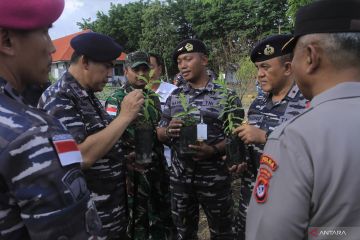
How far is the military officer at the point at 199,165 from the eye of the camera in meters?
3.48

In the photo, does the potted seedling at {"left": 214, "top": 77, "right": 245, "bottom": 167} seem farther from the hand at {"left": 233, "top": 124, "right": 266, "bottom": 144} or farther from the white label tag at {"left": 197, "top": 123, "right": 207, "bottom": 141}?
the white label tag at {"left": 197, "top": 123, "right": 207, "bottom": 141}

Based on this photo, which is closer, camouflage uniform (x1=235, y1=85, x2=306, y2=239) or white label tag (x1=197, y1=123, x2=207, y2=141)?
Answer: camouflage uniform (x1=235, y1=85, x2=306, y2=239)

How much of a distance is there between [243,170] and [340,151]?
1.97 m

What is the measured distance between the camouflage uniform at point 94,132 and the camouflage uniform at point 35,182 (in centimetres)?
126

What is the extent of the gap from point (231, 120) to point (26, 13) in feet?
7.61

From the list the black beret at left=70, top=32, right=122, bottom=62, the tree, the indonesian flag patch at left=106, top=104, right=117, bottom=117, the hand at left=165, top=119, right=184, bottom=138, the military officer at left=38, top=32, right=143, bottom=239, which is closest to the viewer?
the military officer at left=38, top=32, right=143, bottom=239

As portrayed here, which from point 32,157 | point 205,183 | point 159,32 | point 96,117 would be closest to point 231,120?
point 205,183

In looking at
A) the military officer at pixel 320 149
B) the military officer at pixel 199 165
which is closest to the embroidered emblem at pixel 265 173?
the military officer at pixel 320 149

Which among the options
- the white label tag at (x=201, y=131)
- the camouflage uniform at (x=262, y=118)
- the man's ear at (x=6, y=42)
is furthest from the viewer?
the white label tag at (x=201, y=131)

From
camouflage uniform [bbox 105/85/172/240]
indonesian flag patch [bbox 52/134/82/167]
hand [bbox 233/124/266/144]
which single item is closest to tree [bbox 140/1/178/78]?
camouflage uniform [bbox 105/85/172/240]

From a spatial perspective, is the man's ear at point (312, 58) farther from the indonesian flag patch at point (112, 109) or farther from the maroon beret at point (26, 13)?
the indonesian flag patch at point (112, 109)

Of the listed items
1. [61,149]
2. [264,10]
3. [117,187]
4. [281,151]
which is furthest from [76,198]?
[264,10]

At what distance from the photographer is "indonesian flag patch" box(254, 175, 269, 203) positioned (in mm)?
1180

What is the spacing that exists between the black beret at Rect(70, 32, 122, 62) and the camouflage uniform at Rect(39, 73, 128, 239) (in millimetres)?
213
